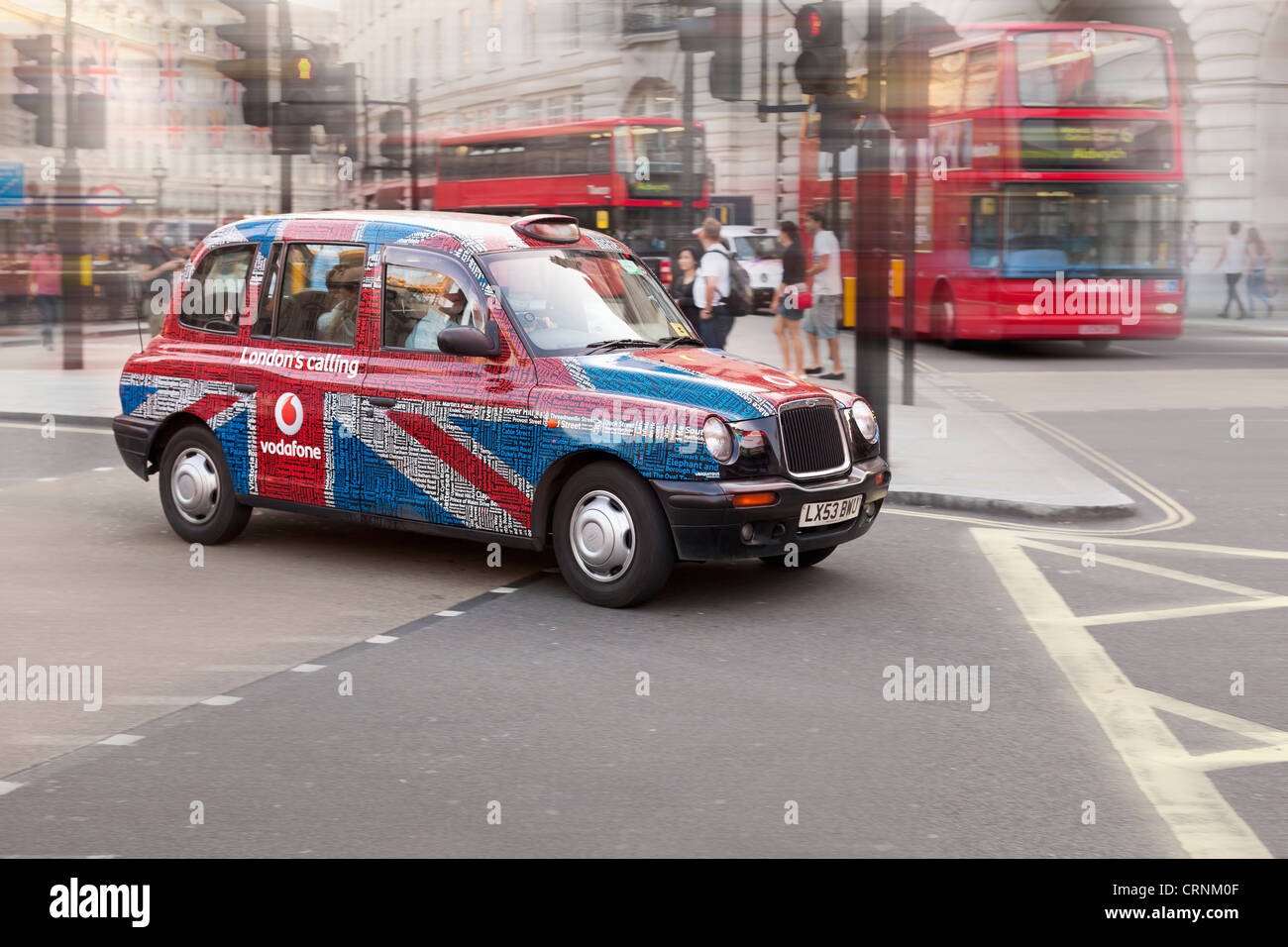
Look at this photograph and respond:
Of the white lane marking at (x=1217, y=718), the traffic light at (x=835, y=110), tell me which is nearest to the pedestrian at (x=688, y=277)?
the traffic light at (x=835, y=110)

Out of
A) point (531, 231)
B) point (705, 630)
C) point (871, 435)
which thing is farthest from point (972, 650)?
point (531, 231)

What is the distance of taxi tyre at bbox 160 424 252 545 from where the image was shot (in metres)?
→ 8.52

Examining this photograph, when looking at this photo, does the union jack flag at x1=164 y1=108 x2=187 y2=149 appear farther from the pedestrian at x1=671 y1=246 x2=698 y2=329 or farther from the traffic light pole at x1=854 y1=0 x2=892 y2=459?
the traffic light pole at x1=854 y1=0 x2=892 y2=459

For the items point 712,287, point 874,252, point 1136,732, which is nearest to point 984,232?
point 712,287

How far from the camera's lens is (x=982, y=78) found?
21531mm

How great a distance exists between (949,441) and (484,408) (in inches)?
254

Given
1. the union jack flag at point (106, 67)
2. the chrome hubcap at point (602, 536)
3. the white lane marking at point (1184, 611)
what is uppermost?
the union jack flag at point (106, 67)

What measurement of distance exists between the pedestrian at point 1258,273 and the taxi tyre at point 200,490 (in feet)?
80.7

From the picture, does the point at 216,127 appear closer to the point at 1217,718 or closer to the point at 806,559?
the point at 806,559

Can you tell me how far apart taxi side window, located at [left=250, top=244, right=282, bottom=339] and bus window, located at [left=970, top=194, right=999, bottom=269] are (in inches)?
591

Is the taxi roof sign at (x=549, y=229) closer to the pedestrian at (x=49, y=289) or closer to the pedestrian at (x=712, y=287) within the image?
the pedestrian at (x=712, y=287)

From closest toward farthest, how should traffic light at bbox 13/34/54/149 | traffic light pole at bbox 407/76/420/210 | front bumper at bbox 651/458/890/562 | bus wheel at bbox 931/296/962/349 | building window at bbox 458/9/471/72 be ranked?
front bumper at bbox 651/458/890/562, traffic light at bbox 13/34/54/149, bus wheel at bbox 931/296/962/349, traffic light pole at bbox 407/76/420/210, building window at bbox 458/9/471/72

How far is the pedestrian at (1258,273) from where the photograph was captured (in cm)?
2916
